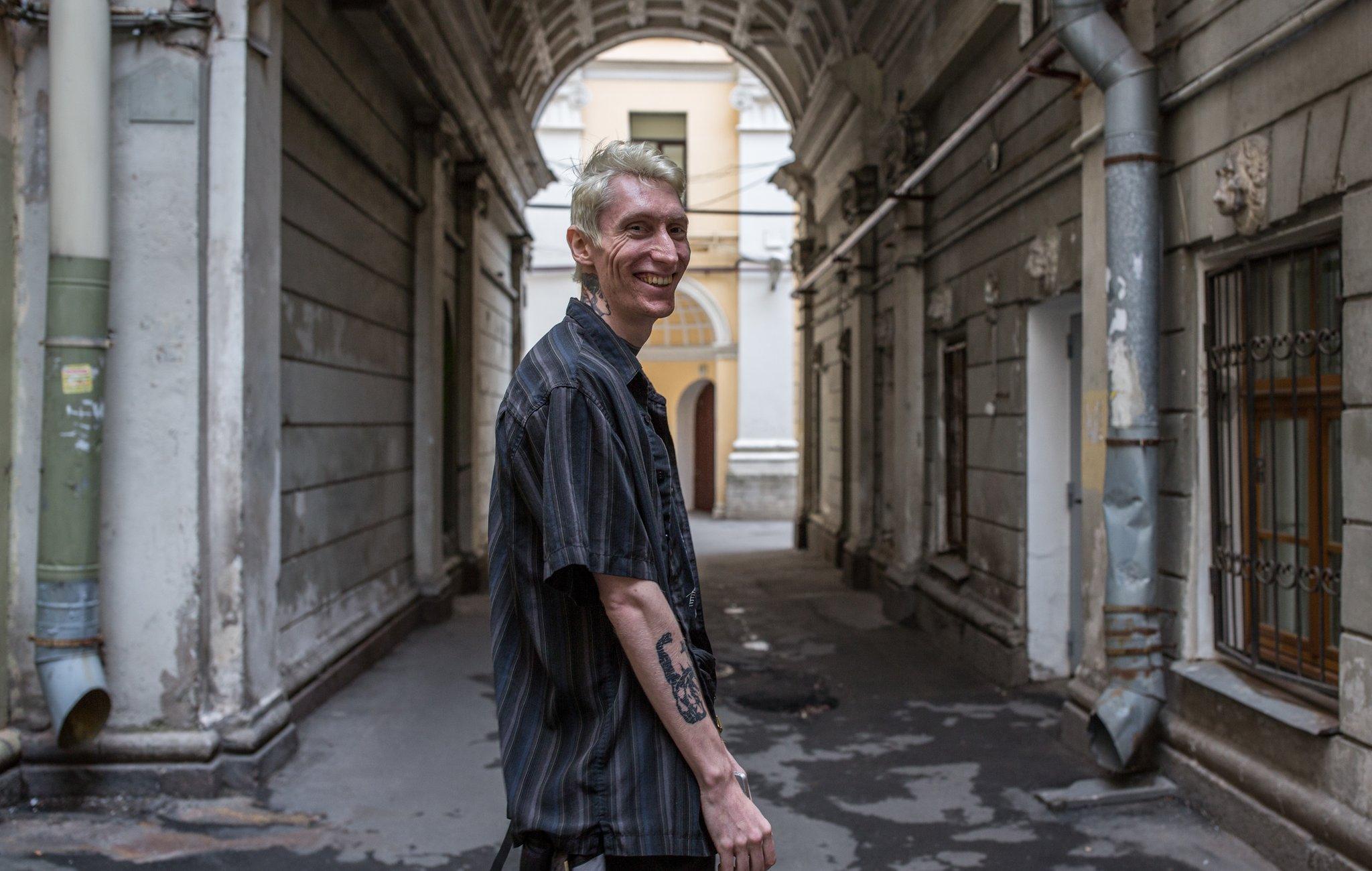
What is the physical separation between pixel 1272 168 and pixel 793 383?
19485 mm

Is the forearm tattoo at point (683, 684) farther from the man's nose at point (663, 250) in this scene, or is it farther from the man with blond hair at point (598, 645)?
the man's nose at point (663, 250)

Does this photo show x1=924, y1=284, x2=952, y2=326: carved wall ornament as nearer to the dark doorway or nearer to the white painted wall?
the white painted wall

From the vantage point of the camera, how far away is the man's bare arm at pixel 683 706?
174cm

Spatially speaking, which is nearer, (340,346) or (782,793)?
(782,793)

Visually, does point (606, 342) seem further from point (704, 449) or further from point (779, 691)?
point (704, 449)

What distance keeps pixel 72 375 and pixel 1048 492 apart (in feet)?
18.2

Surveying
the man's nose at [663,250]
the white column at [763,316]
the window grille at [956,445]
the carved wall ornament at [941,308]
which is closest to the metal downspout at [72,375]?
the man's nose at [663,250]

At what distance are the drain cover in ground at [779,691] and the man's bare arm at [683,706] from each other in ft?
16.6

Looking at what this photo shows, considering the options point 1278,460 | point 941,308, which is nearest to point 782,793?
point 1278,460

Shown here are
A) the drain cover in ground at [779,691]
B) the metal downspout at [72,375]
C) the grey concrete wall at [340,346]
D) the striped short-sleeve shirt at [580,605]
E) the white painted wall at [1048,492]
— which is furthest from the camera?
the white painted wall at [1048,492]

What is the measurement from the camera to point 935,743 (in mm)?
5961

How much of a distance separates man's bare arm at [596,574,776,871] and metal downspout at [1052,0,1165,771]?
3675mm

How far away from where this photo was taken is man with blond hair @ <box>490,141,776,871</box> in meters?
1.74

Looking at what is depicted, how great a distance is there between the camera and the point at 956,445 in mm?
9047
